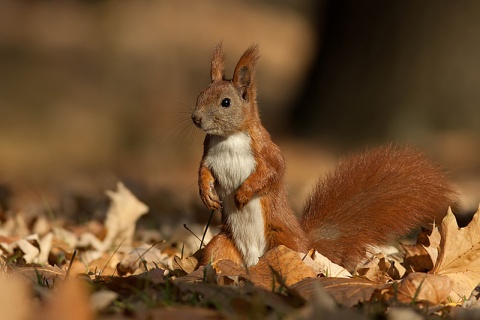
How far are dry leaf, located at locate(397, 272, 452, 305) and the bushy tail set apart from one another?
70cm

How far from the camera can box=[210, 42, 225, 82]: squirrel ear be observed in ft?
10.1

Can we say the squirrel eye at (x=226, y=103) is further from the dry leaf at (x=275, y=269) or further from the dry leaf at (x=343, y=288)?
the dry leaf at (x=343, y=288)

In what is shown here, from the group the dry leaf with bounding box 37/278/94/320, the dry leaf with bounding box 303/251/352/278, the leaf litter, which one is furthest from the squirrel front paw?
the dry leaf with bounding box 37/278/94/320

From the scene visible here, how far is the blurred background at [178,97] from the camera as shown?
7148mm

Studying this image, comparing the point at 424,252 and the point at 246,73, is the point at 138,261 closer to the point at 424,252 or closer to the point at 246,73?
the point at 246,73

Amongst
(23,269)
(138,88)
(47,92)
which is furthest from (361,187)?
(138,88)

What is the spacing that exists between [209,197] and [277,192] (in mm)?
245

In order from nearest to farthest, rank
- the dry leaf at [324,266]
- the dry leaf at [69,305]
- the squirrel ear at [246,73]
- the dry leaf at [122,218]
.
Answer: the dry leaf at [69,305], the dry leaf at [324,266], the squirrel ear at [246,73], the dry leaf at [122,218]

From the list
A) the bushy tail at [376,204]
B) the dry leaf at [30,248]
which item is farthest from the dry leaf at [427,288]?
the dry leaf at [30,248]

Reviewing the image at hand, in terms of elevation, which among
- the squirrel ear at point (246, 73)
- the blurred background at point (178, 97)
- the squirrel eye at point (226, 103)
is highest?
the squirrel ear at point (246, 73)

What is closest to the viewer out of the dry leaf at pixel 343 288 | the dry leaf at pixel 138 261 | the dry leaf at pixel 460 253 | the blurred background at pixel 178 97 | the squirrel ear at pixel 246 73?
the dry leaf at pixel 343 288

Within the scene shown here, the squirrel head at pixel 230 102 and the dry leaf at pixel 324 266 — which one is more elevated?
the squirrel head at pixel 230 102

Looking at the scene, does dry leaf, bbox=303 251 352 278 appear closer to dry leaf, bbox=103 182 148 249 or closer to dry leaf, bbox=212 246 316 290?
dry leaf, bbox=212 246 316 290

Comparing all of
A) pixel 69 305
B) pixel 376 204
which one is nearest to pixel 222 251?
pixel 376 204
